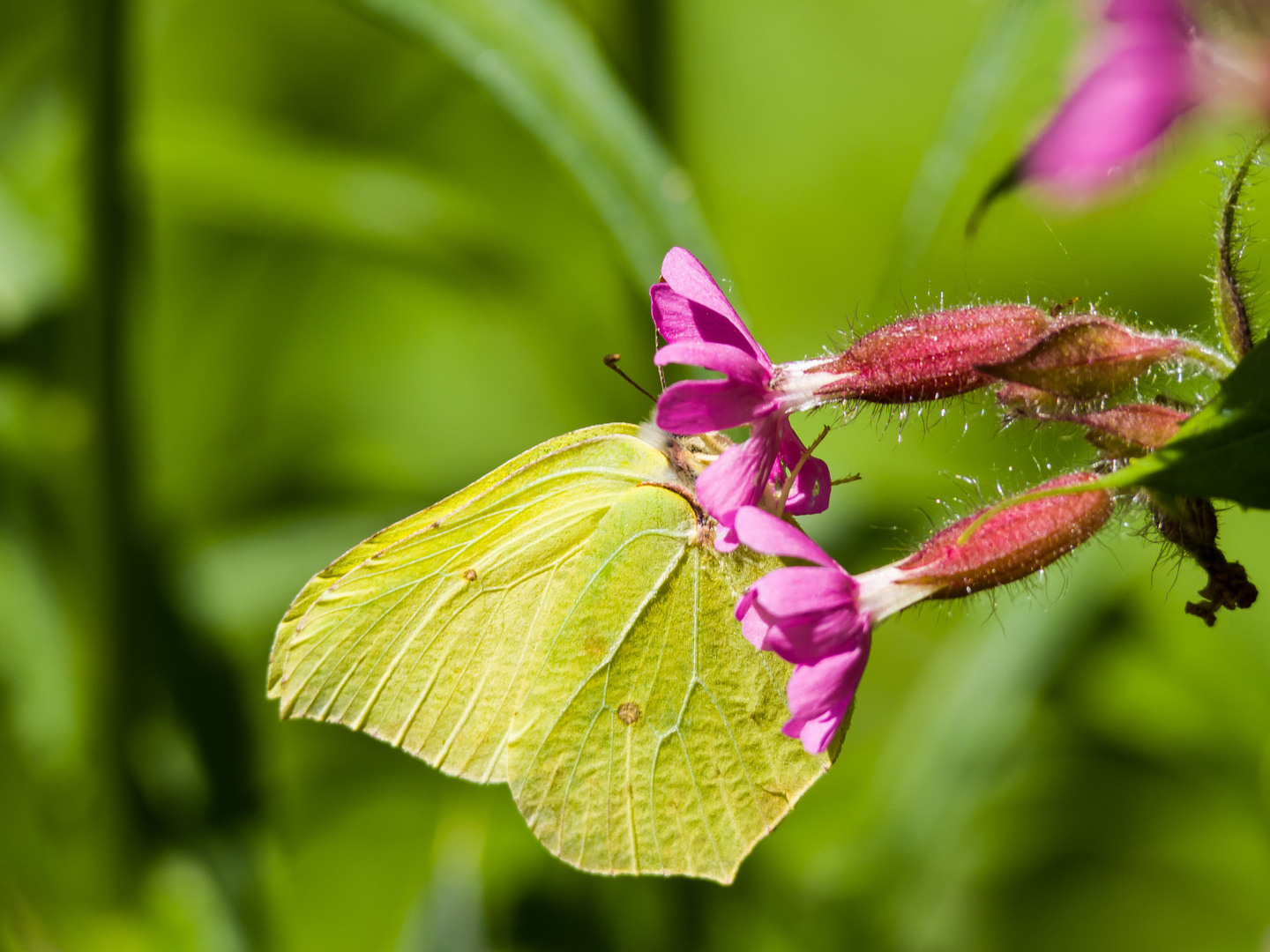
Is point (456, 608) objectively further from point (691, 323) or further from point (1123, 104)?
point (1123, 104)

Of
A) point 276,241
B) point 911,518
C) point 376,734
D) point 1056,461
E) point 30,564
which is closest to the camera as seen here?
point 376,734

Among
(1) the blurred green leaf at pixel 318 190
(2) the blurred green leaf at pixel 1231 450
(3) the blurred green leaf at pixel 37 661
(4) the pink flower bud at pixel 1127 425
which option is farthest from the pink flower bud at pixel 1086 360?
(3) the blurred green leaf at pixel 37 661

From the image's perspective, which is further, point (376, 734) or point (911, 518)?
point (911, 518)

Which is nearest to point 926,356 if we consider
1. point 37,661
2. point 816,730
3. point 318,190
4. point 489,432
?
point 816,730

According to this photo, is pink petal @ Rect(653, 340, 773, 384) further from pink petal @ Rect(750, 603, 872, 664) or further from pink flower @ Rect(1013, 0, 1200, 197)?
pink flower @ Rect(1013, 0, 1200, 197)

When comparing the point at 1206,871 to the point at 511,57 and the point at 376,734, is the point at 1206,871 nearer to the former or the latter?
the point at 376,734

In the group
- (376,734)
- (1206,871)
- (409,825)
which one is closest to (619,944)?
(409,825)
